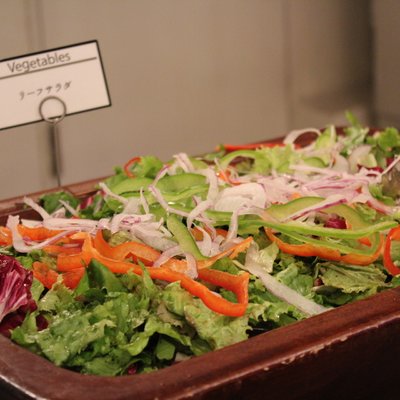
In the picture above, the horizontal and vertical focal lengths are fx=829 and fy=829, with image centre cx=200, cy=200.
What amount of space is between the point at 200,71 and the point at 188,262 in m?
0.95

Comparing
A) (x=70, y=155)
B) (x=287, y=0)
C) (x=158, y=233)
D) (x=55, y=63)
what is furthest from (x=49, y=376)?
(x=287, y=0)

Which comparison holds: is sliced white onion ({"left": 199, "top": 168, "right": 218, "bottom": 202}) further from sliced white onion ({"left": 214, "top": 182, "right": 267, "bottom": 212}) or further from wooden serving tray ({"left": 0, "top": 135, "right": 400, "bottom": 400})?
wooden serving tray ({"left": 0, "top": 135, "right": 400, "bottom": 400})

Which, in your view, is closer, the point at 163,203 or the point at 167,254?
the point at 167,254

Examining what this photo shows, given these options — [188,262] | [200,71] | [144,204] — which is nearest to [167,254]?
[188,262]

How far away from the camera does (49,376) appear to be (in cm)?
76

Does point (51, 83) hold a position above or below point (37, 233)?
above

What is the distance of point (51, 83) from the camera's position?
1409 mm

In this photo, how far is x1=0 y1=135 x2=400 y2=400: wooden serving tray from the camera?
739 millimetres

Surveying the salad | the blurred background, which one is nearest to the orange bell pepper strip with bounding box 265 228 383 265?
the salad

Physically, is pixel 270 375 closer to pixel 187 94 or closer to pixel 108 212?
pixel 108 212

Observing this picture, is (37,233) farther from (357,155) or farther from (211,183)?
(357,155)

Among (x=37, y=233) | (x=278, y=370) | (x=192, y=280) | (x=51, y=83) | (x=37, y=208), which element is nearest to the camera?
(x=278, y=370)

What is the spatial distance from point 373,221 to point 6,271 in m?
0.53

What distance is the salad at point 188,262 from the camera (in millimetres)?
895
